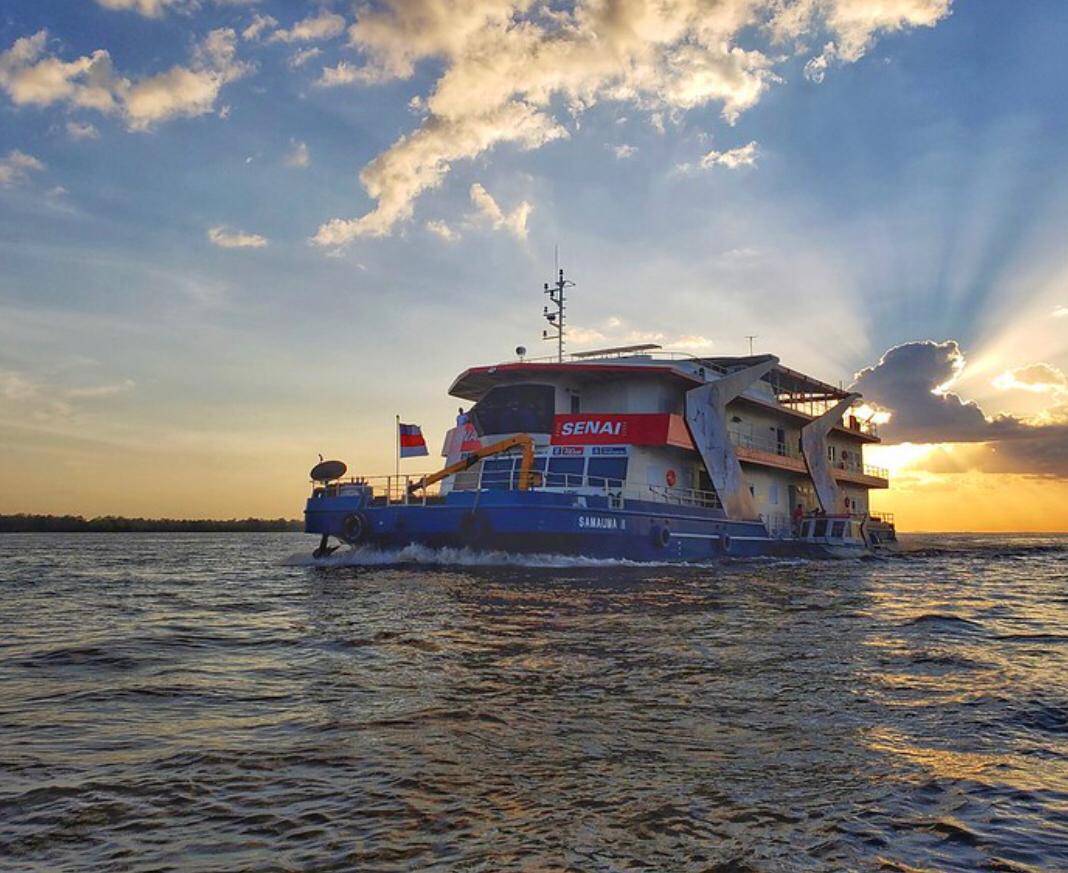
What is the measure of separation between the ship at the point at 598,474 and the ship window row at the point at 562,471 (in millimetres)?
44

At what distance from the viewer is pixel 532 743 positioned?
5418 millimetres

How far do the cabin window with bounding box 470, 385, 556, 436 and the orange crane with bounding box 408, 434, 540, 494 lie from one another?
181cm

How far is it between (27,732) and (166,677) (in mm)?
2119

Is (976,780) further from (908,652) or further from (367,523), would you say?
(367,523)

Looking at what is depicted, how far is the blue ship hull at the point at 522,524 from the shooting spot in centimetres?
2073

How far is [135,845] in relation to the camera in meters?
3.72

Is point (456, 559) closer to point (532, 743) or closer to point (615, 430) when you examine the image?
point (615, 430)

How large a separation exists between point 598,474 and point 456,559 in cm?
576

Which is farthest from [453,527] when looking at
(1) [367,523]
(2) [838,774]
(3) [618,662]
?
(2) [838,774]

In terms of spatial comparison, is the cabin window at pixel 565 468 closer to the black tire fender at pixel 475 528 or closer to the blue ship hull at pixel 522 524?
the blue ship hull at pixel 522 524

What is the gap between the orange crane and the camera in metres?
22.5

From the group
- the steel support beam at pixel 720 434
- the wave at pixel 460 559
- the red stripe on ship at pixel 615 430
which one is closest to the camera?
the wave at pixel 460 559

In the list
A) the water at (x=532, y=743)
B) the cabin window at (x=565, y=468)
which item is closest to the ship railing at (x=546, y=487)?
the cabin window at (x=565, y=468)

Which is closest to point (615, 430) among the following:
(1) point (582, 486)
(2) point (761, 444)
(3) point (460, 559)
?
(1) point (582, 486)
